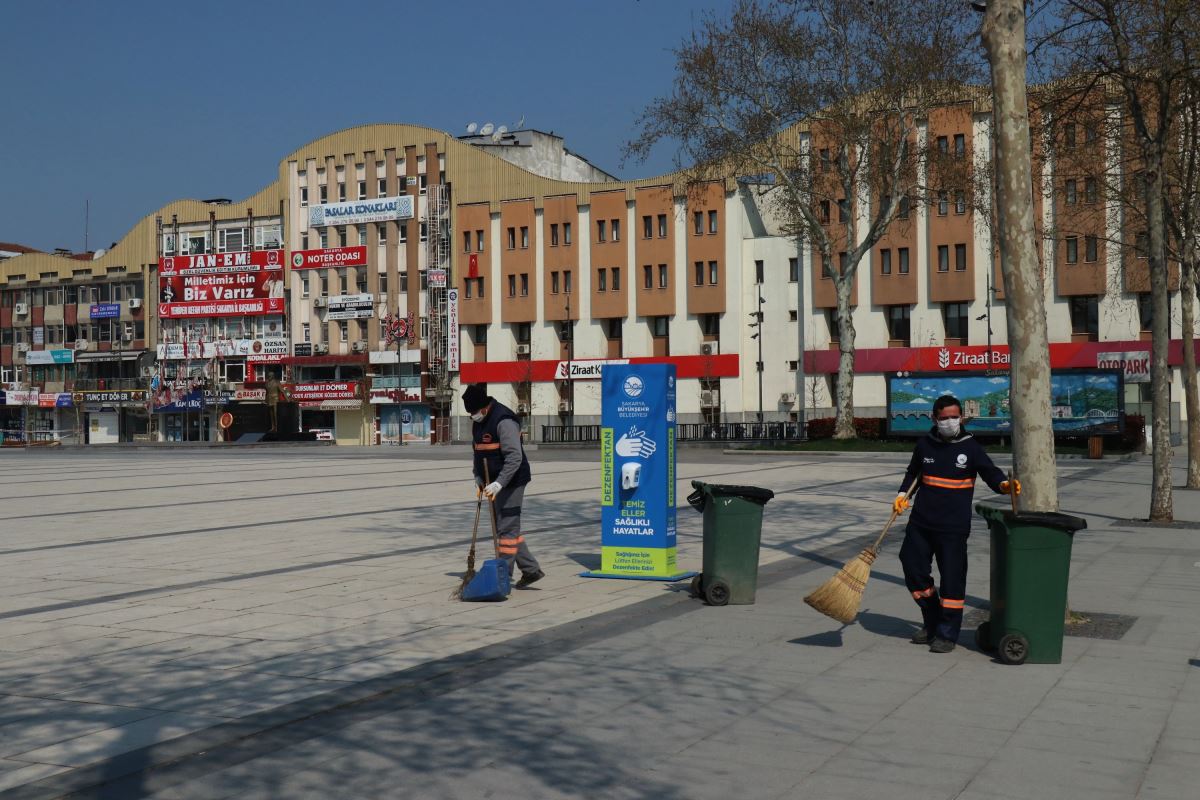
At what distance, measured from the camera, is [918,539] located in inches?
338

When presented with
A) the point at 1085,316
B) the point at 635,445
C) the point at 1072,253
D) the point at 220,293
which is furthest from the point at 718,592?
the point at 220,293

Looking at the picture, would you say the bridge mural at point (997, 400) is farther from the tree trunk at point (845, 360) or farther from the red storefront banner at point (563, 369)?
the red storefront banner at point (563, 369)

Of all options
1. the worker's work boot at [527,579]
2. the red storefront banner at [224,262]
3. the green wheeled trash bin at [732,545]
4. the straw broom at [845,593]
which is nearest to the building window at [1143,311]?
the red storefront banner at [224,262]

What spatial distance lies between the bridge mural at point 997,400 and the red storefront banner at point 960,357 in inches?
304

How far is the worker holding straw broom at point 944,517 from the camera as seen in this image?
8.42 m

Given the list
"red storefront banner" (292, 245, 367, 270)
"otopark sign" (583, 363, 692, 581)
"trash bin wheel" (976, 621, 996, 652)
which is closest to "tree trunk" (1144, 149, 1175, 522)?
"otopark sign" (583, 363, 692, 581)

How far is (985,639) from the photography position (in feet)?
27.5

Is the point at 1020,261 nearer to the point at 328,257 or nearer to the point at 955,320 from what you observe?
the point at 955,320

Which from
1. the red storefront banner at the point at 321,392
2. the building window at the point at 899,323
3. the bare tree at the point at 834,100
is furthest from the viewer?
the red storefront banner at the point at 321,392

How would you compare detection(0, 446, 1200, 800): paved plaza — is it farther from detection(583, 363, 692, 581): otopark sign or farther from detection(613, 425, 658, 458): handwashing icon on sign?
→ detection(613, 425, 658, 458): handwashing icon on sign

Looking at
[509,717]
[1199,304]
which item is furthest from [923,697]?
[1199,304]

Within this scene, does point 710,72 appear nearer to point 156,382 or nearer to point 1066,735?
point 1066,735

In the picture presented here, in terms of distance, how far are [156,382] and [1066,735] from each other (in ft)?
288

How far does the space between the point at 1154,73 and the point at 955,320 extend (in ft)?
154
